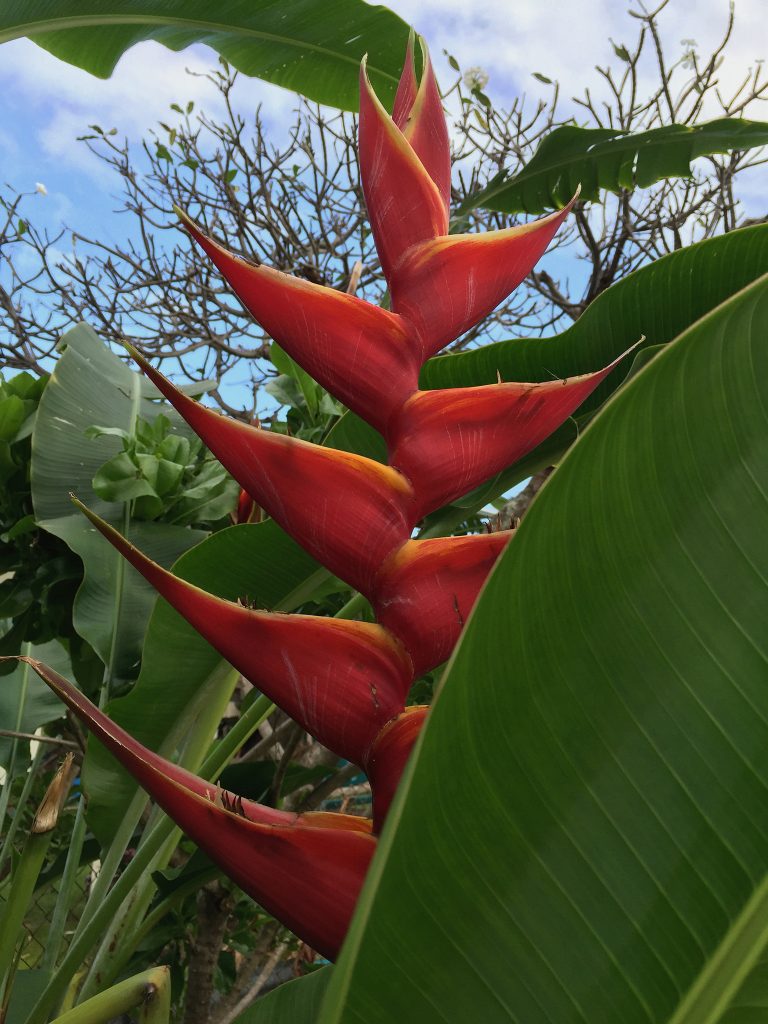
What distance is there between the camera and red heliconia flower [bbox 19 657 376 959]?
32cm

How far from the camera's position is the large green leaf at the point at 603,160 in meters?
1.13

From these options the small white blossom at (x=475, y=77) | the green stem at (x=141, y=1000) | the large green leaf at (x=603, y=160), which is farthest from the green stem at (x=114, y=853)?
the small white blossom at (x=475, y=77)

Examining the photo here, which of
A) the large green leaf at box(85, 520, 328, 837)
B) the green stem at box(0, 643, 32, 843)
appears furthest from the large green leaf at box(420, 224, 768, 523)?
the green stem at box(0, 643, 32, 843)

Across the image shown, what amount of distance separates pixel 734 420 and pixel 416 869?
0.59ft

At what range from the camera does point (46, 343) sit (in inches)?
158

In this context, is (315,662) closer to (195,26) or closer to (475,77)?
(195,26)

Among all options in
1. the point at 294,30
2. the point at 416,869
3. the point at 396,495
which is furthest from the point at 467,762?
the point at 294,30

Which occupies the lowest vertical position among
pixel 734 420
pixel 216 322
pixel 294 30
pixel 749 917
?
pixel 749 917

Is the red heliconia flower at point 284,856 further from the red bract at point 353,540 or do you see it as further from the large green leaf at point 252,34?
the large green leaf at point 252,34

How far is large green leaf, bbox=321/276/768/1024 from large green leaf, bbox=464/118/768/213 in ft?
3.16

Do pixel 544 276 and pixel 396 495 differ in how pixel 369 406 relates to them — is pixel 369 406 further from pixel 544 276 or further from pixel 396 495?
pixel 544 276

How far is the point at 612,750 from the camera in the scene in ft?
0.93

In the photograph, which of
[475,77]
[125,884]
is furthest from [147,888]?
[475,77]

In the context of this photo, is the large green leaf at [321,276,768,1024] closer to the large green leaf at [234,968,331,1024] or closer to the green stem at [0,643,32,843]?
the large green leaf at [234,968,331,1024]
